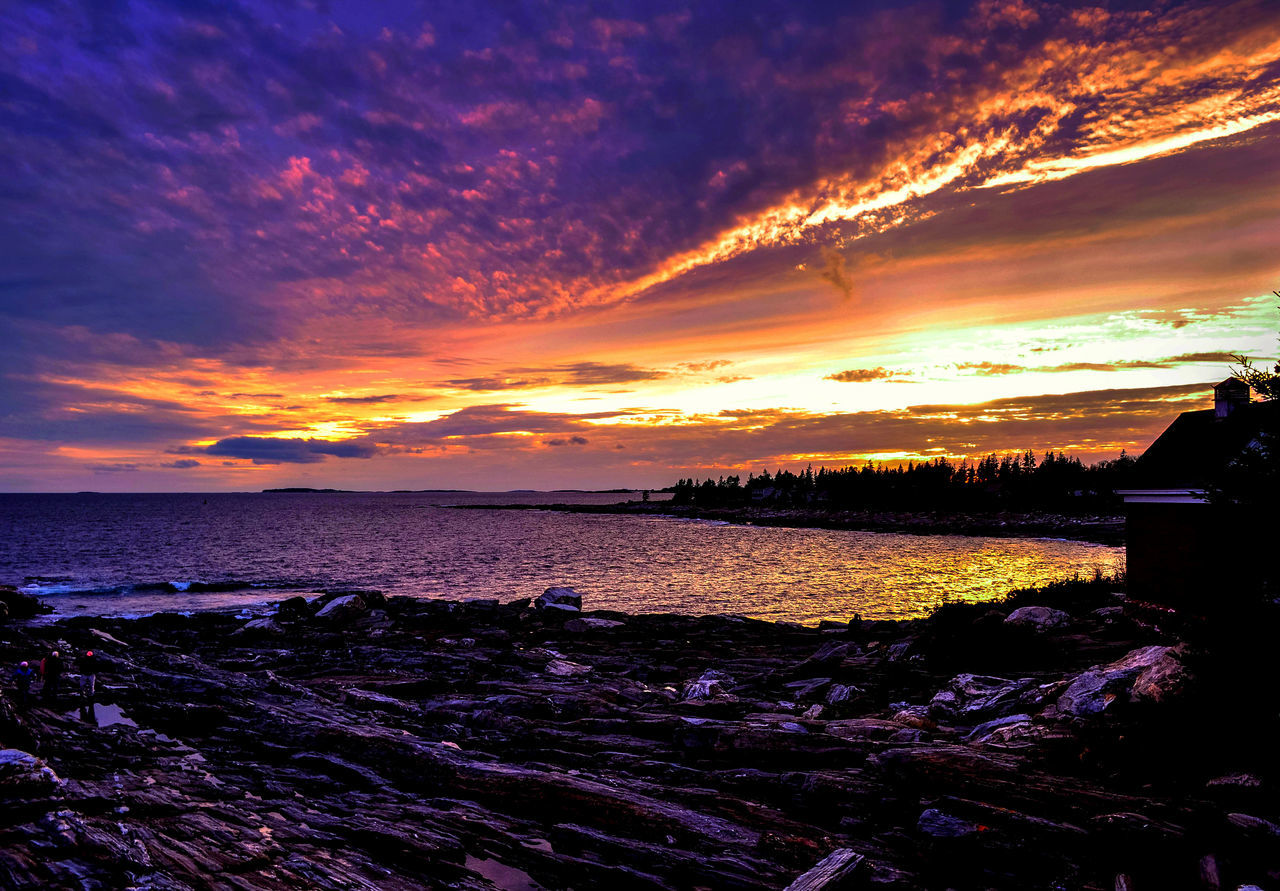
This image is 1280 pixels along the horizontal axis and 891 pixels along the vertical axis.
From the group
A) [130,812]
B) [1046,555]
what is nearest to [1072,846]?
[130,812]

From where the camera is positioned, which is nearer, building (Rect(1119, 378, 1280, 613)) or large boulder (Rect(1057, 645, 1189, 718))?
large boulder (Rect(1057, 645, 1189, 718))

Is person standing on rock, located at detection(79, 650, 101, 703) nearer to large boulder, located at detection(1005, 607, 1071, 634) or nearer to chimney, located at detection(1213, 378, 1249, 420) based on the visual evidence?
large boulder, located at detection(1005, 607, 1071, 634)

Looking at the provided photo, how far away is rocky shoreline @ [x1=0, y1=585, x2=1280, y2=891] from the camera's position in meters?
8.14

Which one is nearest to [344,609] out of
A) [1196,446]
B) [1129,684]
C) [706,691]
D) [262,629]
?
[262,629]

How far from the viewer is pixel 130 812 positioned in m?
9.34

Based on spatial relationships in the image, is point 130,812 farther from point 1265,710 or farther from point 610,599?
point 610,599

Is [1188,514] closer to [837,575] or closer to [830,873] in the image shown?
[830,873]

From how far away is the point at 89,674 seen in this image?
59.9 ft

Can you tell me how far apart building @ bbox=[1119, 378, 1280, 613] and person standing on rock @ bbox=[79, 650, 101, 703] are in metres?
30.4

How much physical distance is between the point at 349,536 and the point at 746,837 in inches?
4192

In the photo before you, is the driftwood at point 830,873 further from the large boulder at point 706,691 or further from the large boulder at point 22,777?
the large boulder at point 22,777

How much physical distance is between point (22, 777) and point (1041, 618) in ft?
89.7

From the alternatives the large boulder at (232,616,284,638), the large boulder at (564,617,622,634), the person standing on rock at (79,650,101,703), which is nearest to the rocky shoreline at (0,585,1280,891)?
the person standing on rock at (79,650,101,703)

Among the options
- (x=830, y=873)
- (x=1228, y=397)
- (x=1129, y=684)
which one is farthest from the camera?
(x=1228, y=397)
